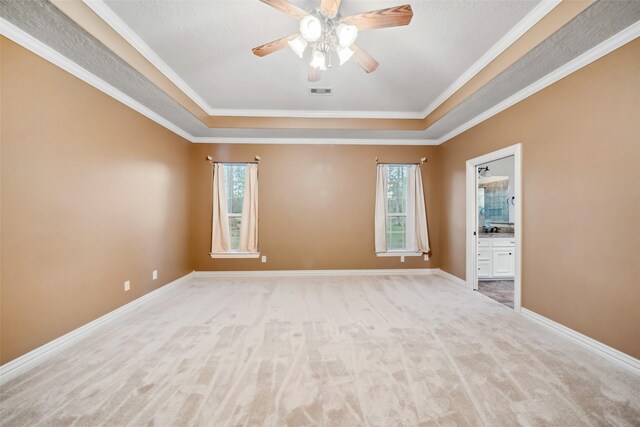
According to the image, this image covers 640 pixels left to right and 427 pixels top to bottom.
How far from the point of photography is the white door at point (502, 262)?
14.4ft

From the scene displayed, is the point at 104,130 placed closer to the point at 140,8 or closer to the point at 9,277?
the point at 140,8

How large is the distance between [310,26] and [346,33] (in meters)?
0.27

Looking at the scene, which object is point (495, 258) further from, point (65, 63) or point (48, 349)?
point (65, 63)

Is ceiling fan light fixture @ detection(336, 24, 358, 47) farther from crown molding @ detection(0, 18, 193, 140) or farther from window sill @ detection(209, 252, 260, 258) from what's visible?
window sill @ detection(209, 252, 260, 258)

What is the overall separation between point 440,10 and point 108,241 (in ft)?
12.8

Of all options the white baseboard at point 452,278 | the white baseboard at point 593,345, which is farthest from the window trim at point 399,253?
the white baseboard at point 593,345

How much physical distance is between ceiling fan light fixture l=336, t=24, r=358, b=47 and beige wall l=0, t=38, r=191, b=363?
243 cm

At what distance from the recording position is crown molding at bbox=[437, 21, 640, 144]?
6.26 feet

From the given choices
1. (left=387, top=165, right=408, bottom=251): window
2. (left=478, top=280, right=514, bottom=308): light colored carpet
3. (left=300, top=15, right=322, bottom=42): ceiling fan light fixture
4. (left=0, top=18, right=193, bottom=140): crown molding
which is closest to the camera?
(left=300, top=15, right=322, bottom=42): ceiling fan light fixture

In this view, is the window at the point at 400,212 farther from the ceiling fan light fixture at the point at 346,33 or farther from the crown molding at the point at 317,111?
the ceiling fan light fixture at the point at 346,33

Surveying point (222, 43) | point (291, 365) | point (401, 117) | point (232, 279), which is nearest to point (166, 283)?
point (232, 279)

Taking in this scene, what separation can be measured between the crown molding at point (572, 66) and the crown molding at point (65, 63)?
179 inches

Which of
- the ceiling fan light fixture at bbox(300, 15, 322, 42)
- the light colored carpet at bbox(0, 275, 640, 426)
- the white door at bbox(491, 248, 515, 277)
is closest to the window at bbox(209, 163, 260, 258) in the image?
the light colored carpet at bbox(0, 275, 640, 426)

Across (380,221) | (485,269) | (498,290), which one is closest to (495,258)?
(485,269)
